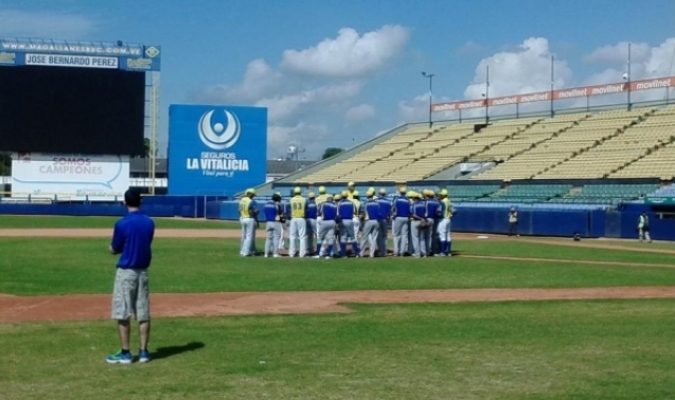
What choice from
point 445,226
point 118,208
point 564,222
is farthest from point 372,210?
point 118,208

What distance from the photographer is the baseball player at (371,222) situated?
28688 mm

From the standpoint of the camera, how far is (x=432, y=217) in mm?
29438

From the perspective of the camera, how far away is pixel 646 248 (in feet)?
122

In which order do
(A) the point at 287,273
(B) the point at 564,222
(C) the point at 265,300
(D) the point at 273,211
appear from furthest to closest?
1. (B) the point at 564,222
2. (D) the point at 273,211
3. (A) the point at 287,273
4. (C) the point at 265,300

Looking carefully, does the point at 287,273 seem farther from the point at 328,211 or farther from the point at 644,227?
the point at 644,227

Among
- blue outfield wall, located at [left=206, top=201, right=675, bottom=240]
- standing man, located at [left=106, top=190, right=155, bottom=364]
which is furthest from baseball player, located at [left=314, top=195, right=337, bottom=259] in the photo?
blue outfield wall, located at [left=206, top=201, right=675, bottom=240]

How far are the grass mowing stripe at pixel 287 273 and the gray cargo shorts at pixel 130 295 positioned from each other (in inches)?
295

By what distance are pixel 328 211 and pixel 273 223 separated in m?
1.65

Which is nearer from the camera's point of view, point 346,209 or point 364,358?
point 364,358

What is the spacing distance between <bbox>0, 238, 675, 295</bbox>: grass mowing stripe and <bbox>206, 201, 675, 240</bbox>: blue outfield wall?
47.1 ft

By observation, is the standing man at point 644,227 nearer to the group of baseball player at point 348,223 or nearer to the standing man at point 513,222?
the standing man at point 513,222

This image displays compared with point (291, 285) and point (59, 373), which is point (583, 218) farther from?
point (59, 373)

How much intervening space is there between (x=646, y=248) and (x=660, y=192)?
9.49 m

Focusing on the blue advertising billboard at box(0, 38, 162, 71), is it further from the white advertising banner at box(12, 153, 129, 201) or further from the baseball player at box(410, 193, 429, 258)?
the baseball player at box(410, 193, 429, 258)
